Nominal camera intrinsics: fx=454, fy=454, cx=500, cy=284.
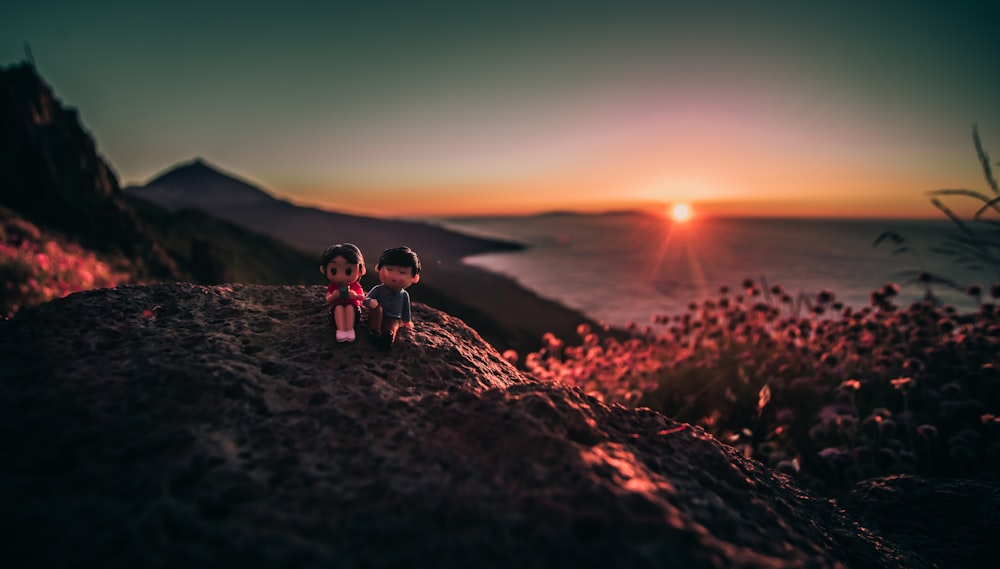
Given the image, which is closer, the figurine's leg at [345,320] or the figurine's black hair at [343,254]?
the figurine's leg at [345,320]

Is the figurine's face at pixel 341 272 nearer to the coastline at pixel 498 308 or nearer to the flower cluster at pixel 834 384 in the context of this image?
the coastline at pixel 498 308

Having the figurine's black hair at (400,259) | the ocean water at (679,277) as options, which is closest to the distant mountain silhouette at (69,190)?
the figurine's black hair at (400,259)

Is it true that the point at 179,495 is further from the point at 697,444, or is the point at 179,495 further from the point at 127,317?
the point at 697,444

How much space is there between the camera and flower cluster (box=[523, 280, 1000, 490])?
14.2 ft

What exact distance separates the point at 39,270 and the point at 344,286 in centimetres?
986

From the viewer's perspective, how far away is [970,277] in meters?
47.3

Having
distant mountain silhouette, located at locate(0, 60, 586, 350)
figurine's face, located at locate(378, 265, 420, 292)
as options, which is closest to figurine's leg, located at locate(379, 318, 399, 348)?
figurine's face, located at locate(378, 265, 420, 292)

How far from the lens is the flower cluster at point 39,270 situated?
7.91m

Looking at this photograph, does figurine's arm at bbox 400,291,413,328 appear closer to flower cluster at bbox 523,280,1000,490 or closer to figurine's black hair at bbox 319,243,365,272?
figurine's black hair at bbox 319,243,365,272

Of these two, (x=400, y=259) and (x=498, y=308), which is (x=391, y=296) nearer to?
(x=400, y=259)

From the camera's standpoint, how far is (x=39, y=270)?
856 cm

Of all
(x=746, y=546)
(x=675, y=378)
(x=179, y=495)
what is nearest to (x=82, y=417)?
(x=179, y=495)

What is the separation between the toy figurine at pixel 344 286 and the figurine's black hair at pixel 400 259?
138 millimetres

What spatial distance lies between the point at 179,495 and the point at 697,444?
195 centimetres
